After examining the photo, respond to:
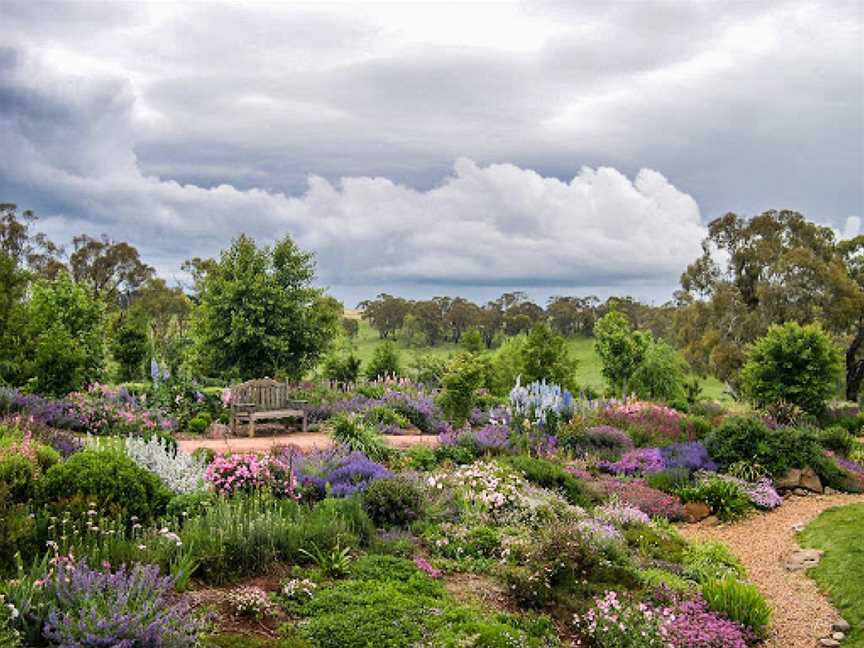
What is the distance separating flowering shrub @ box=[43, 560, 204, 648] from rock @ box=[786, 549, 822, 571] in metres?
7.79

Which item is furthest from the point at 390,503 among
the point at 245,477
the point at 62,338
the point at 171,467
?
the point at 62,338

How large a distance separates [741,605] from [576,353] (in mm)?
54214

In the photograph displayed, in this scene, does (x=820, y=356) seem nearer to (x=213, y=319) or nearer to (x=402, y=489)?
(x=402, y=489)

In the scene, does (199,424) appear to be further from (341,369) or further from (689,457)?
(689,457)

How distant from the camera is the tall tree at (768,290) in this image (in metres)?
32.1

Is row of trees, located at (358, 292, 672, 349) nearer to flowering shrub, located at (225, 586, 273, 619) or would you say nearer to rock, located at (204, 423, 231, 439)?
rock, located at (204, 423, 231, 439)

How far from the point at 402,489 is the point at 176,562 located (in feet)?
9.92

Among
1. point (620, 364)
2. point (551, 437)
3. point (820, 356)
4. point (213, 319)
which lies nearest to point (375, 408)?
point (551, 437)

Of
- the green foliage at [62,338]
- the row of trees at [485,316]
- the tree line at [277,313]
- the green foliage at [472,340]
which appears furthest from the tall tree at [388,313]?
the green foliage at [62,338]

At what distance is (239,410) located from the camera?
17344 millimetres

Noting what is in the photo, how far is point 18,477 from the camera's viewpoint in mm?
7195

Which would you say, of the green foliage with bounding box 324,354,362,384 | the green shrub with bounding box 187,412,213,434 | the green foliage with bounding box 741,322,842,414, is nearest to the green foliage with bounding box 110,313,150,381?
the green foliage with bounding box 324,354,362,384

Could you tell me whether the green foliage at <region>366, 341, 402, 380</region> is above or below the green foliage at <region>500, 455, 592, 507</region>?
above

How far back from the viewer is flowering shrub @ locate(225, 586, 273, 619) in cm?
563
